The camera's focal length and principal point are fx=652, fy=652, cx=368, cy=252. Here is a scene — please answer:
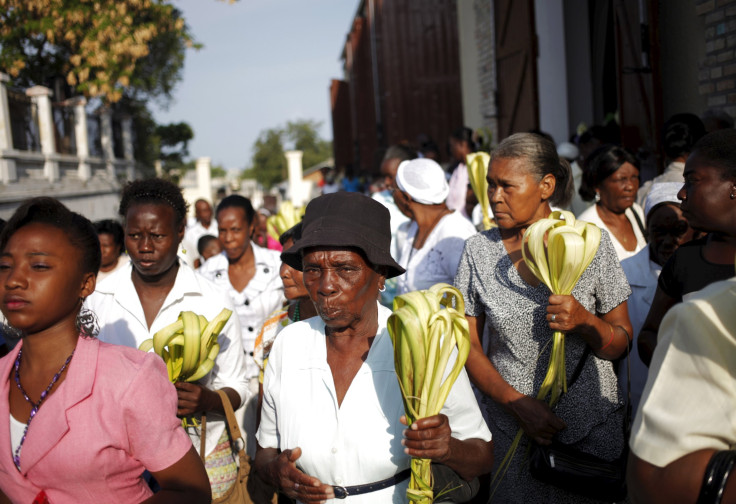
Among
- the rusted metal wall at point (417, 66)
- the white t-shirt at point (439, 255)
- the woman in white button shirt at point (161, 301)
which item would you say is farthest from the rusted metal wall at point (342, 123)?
the woman in white button shirt at point (161, 301)

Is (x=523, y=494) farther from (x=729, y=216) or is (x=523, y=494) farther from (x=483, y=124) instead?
(x=483, y=124)

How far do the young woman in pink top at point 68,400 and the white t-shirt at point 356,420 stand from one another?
34 cm

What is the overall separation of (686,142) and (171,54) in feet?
74.3

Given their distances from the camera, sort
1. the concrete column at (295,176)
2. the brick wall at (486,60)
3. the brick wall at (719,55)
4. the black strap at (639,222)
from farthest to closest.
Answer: the concrete column at (295,176) < the brick wall at (486,60) < the brick wall at (719,55) < the black strap at (639,222)

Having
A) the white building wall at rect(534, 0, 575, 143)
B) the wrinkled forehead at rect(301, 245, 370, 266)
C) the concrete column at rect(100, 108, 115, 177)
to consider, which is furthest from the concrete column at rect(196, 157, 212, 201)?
the wrinkled forehead at rect(301, 245, 370, 266)

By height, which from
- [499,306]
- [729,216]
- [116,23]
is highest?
[116,23]

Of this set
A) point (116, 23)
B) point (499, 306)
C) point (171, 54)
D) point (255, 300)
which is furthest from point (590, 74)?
point (171, 54)

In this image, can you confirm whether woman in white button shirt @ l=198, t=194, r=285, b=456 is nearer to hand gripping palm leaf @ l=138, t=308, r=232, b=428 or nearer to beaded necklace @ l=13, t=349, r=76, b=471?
hand gripping palm leaf @ l=138, t=308, r=232, b=428

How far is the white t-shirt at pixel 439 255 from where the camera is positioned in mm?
4074

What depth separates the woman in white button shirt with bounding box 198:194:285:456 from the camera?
431 centimetres

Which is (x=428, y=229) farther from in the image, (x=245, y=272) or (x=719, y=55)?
(x=719, y=55)

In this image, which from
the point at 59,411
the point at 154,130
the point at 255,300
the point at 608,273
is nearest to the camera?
the point at 59,411

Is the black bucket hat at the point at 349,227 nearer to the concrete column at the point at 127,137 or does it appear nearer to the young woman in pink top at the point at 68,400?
the young woman in pink top at the point at 68,400

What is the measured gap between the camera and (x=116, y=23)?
17.6 meters
